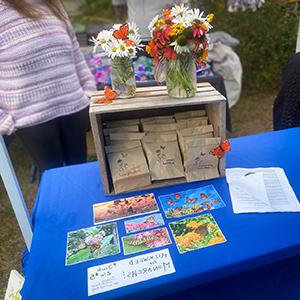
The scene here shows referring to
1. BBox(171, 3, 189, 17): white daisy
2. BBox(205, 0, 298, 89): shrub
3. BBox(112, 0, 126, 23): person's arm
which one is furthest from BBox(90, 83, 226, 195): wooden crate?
BBox(205, 0, 298, 89): shrub

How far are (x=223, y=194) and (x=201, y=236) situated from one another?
20 centimetres

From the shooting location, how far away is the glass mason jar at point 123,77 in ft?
3.02

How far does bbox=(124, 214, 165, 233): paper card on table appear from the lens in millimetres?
834

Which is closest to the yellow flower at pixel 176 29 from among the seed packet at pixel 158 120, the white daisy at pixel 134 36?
the white daisy at pixel 134 36

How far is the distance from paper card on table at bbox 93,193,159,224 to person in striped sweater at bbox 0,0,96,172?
1.85ft

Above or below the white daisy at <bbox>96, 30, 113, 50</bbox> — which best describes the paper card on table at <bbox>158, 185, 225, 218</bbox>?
below

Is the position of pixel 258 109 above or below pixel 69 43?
below

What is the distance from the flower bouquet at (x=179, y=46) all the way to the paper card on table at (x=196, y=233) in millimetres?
373

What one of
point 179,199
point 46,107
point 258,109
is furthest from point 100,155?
point 258,109

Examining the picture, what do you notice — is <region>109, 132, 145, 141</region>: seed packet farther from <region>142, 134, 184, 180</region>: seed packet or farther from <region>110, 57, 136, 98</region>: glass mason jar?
<region>110, 57, 136, 98</region>: glass mason jar

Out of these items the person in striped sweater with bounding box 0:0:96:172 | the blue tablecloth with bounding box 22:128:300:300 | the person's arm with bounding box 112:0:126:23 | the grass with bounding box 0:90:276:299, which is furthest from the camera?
the person's arm with bounding box 112:0:126:23

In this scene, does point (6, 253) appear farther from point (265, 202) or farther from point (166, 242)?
point (265, 202)

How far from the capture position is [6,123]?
1229 millimetres

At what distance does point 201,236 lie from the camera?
2.60ft
